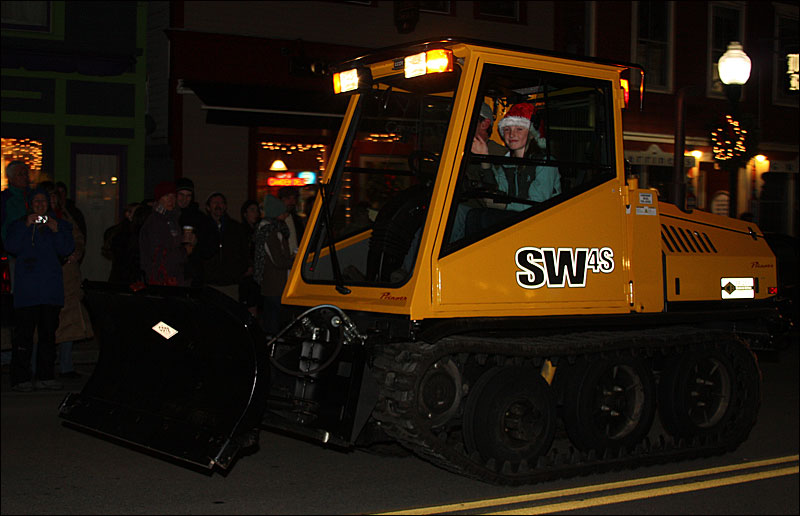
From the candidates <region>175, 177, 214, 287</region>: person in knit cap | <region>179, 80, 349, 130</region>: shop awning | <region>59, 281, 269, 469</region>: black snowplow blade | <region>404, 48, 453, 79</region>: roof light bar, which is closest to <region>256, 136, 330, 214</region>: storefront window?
<region>179, 80, 349, 130</region>: shop awning

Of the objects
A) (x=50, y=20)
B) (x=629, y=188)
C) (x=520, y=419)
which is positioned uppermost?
(x=50, y=20)

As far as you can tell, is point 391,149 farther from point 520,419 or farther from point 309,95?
point 309,95

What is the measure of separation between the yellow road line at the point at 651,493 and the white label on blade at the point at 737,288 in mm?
1396

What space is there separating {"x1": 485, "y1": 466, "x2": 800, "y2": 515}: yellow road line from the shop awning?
9945mm

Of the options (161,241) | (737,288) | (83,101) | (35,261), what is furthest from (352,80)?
(83,101)

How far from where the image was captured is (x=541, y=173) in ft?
22.0

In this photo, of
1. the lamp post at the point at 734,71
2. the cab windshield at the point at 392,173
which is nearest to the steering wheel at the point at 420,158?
the cab windshield at the point at 392,173

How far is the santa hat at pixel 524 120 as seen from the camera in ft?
22.6

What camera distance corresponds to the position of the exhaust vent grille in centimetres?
714

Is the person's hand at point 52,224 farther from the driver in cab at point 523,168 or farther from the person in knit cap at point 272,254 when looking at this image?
the driver in cab at point 523,168

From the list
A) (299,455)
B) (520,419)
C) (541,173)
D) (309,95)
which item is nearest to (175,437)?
(299,455)

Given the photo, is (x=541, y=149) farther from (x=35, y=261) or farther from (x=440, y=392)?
(x=35, y=261)

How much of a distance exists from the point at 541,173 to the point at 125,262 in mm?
6013

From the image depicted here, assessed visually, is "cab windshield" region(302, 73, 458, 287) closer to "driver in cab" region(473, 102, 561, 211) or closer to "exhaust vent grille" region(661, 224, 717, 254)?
"driver in cab" region(473, 102, 561, 211)
